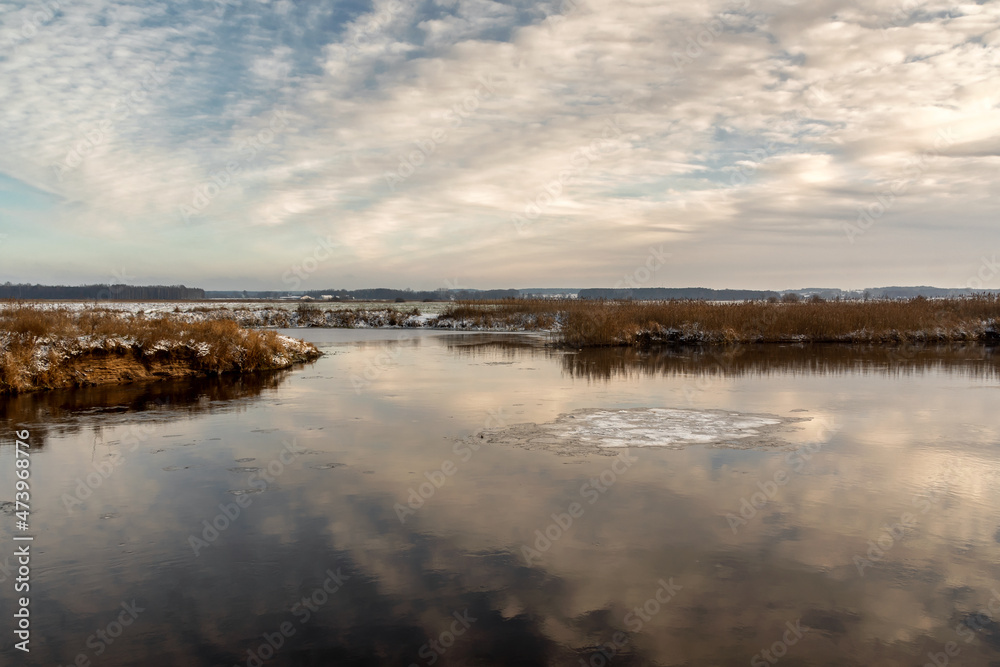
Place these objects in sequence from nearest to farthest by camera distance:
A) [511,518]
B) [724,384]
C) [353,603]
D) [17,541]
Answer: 1. [353,603]
2. [17,541]
3. [511,518]
4. [724,384]

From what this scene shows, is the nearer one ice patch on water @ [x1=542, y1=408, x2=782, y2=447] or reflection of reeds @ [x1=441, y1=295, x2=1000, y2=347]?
ice patch on water @ [x1=542, y1=408, x2=782, y2=447]

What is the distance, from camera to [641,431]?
1025 cm

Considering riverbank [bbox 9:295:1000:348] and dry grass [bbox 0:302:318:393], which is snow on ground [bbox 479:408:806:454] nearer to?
dry grass [bbox 0:302:318:393]

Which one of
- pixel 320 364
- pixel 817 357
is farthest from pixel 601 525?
pixel 817 357

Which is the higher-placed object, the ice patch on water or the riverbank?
the riverbank

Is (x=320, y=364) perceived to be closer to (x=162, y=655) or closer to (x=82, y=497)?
(x=82, y=497)

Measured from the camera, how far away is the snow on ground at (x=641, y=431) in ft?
31.1

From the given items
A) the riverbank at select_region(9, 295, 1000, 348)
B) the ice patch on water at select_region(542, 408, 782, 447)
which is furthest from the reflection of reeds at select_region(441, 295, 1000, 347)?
the ice patch on water at select_region(542, 408, 782, 447)

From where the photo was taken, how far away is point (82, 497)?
7262 mm

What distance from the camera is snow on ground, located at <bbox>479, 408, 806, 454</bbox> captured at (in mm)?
9477

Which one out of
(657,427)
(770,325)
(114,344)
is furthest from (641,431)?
(770,325)

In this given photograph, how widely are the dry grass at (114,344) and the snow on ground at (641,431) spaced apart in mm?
10691

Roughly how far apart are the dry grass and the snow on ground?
1069 cm

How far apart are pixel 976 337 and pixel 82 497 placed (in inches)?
1331
